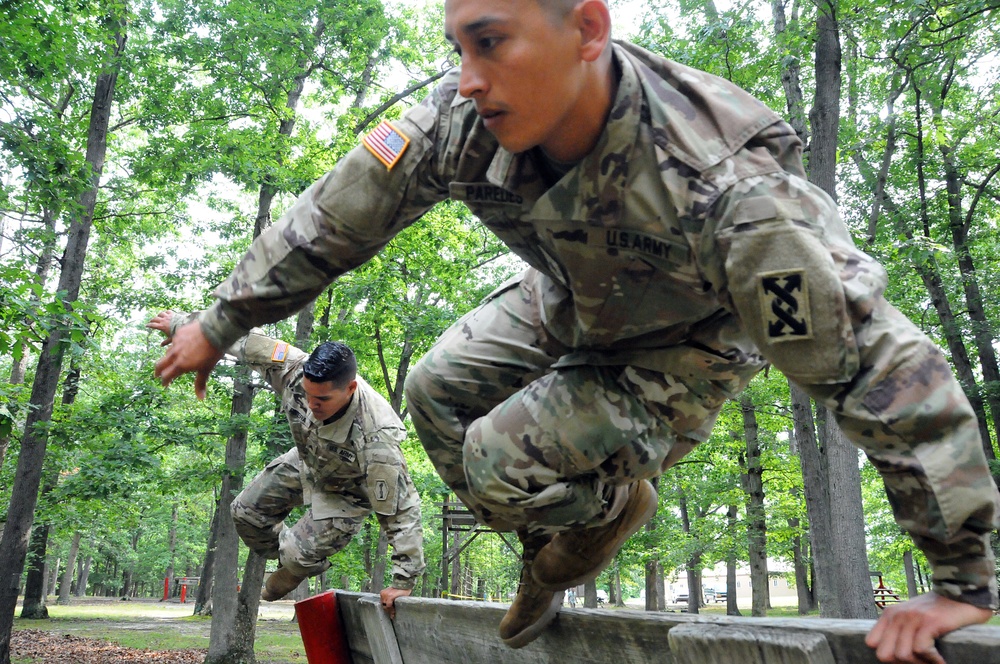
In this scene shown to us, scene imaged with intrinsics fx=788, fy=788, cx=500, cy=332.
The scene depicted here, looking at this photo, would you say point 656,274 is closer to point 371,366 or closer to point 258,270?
point 258,270

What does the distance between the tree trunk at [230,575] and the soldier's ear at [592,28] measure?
35.5 feet

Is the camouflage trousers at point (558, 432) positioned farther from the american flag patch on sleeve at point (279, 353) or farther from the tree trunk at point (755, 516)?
the tree trunk at point (755, 516)

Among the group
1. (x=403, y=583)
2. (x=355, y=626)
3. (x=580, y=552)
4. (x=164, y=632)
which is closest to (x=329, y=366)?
(x=403, y=583)

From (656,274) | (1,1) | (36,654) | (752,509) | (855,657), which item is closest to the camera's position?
(855,657)

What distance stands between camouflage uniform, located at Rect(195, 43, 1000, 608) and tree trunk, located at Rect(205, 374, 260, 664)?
33.1 ft

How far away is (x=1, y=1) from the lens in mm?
7617

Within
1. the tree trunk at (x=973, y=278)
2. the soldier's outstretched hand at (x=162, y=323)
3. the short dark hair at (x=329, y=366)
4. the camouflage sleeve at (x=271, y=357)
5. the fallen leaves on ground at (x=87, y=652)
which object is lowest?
the fallen leaves on ground at (x=87, y=652)

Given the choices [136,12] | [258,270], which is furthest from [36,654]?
[258,270]

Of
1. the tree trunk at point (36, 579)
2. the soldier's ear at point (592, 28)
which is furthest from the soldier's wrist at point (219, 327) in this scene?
the tree trunk at point (36, 579)

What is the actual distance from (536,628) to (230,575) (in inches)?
439

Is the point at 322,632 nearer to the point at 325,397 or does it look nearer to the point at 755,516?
the point at 325,397

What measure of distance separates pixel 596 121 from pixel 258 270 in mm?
1013

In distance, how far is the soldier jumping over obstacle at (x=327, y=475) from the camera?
554 centimetres

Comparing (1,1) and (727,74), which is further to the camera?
(727,74)
